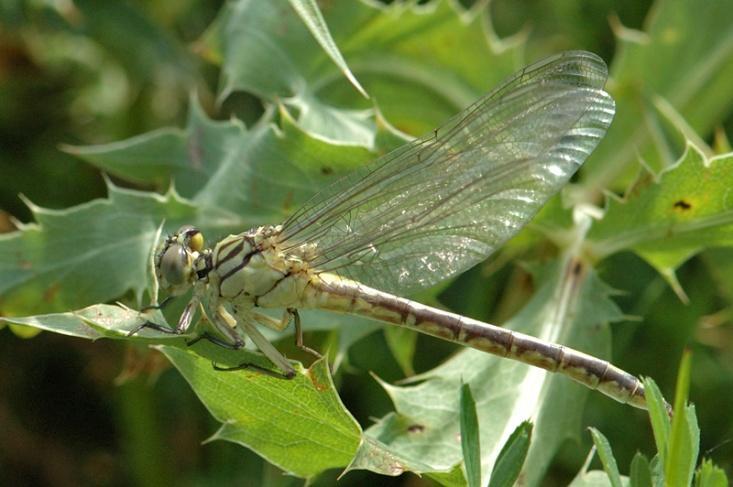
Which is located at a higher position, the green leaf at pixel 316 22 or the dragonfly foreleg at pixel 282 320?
the green leaf at pixel 316 22

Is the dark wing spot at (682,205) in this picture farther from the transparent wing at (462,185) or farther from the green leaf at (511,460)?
the green leaf at (511,460)

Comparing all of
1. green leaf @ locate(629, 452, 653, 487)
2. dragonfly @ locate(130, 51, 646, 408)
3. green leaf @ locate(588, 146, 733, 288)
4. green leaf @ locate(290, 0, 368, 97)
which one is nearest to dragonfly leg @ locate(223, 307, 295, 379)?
dragonfly @ locate(130, 51, 646, 408)

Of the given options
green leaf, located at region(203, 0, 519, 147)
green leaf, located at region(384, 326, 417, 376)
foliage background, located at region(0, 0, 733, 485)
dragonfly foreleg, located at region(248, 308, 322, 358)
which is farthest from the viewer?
foliage background, located at region(0, 0, 733, 485)

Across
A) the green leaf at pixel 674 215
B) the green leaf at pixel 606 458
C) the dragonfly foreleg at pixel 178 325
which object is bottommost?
the dragonfly foreleg at pixel 178 325

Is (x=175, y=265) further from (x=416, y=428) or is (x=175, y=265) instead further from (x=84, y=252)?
(x=416, y=428)

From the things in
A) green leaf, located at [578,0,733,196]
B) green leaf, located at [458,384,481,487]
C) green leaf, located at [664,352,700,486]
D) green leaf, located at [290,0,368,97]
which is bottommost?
green leaf, located at [458,384,481,487]

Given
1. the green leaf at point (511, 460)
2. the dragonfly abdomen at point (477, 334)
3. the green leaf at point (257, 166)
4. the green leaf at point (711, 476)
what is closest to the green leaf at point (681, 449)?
the green leaf at point (711, 476)

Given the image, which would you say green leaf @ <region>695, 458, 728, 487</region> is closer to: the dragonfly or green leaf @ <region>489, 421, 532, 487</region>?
green leaf @ <region>489, 421, 532, 487</region>

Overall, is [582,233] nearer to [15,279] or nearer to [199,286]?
[199,286]
